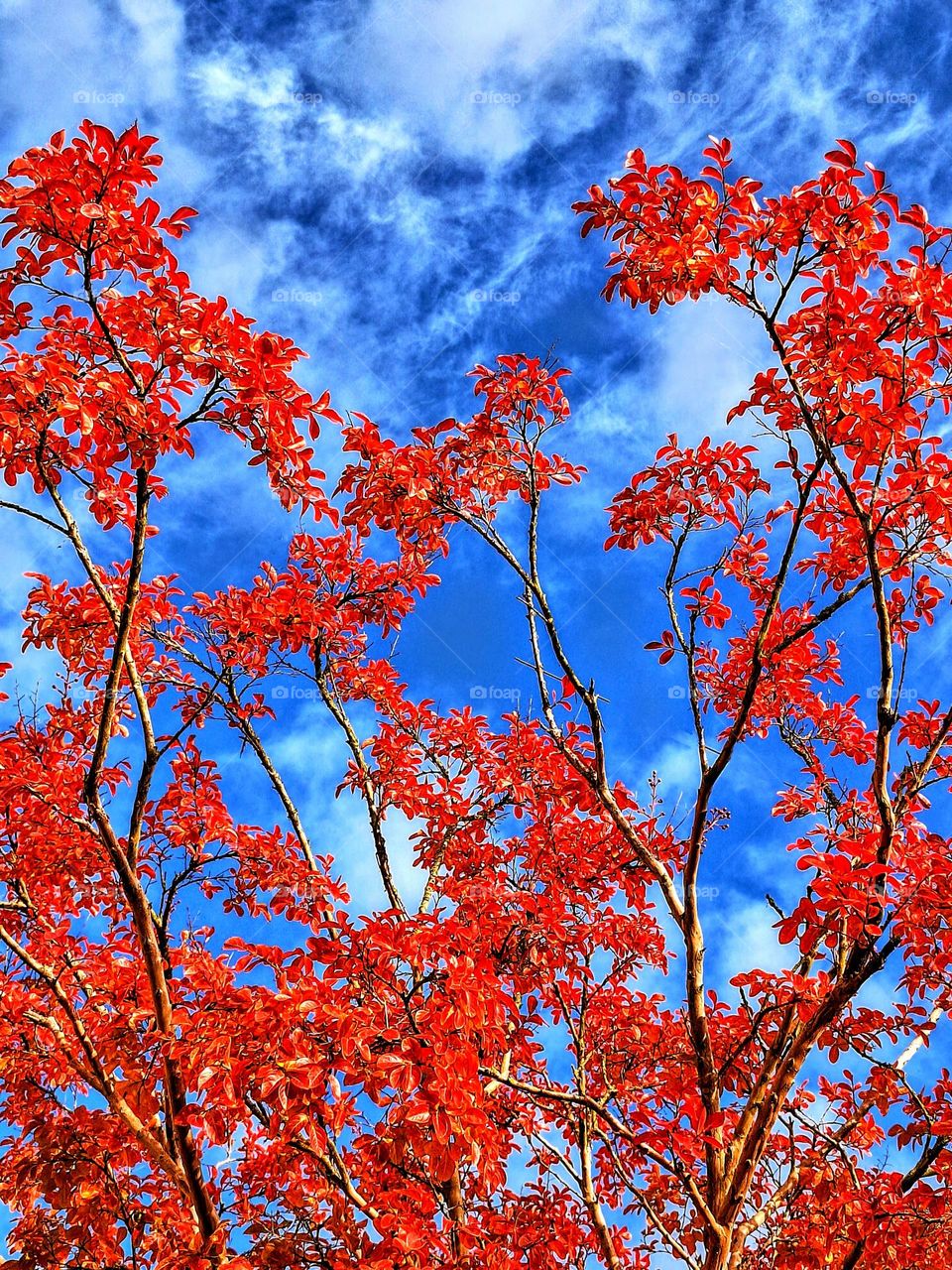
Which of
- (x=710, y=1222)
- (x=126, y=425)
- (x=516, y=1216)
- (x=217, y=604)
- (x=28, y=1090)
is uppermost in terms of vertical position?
(x=217, y=604)

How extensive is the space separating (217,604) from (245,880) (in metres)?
1.51

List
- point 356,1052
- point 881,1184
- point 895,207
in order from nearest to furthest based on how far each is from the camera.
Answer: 1. point 356,1052
2. point 895,207
3. point 881,1184

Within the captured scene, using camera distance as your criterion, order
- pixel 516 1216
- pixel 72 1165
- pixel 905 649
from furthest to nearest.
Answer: pixel 516 1216 → pixel 72 1165 → pixel 905 649

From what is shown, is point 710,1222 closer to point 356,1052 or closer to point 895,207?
point 356,1052

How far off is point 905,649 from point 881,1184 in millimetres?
2873

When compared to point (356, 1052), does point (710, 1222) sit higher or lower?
lower

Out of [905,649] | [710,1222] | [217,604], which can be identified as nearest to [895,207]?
[905,649]

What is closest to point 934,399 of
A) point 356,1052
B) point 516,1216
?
point 356,1052

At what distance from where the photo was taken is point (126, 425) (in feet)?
10.8

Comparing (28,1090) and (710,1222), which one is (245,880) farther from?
(710,1222)

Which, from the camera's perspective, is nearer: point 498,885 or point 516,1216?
point 498,885

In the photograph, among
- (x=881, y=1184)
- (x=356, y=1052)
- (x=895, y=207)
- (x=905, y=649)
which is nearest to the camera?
(x=356, y=1052)

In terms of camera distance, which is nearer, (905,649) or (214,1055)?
(214,1055)

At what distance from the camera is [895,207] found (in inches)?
141
